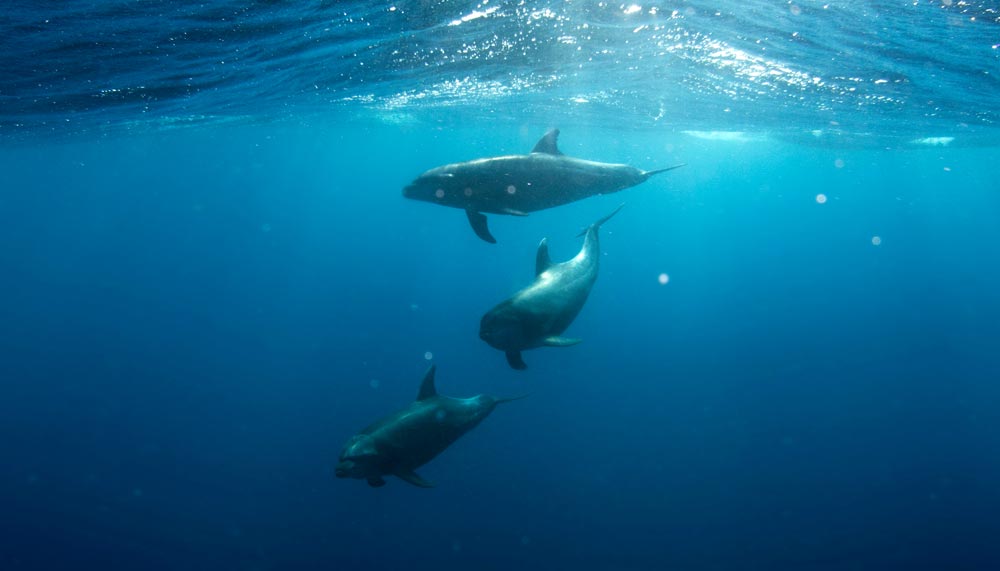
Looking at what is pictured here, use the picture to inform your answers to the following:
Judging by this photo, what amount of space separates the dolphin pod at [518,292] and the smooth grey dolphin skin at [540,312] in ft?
0.04

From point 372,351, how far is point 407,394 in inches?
271

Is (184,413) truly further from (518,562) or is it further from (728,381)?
(728,381)

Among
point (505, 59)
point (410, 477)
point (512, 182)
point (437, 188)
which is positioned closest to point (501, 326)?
point (512, 182)

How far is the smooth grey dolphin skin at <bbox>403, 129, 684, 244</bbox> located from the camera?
7078 mm

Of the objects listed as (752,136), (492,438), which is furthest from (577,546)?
(752,136)

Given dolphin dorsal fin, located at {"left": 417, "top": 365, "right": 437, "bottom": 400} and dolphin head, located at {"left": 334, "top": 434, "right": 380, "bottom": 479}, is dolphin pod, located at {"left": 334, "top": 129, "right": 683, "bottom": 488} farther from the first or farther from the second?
dolphin dorsal fin, located at {"left": 417, "top": 365, "right": 437, "bottom": 400}

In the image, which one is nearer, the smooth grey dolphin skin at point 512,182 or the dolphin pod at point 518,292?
the dolphin pod at point 518,292

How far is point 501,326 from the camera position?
20.7ft

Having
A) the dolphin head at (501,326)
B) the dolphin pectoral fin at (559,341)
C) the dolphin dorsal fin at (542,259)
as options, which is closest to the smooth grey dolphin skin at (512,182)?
the dolphin dorsal fin at (542,259)

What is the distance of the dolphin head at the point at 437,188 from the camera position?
713 centimetres

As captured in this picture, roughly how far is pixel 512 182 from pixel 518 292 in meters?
1.47

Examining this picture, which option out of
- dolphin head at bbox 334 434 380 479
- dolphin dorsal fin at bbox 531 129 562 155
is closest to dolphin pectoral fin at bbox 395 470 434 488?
dolphin head at bbox 334 434 380 479

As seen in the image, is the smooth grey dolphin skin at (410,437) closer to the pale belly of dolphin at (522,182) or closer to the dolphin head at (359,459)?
the dolphin head at (359,459)

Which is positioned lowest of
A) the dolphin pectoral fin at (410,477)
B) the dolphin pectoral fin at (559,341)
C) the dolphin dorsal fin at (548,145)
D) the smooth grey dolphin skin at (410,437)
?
the dolphin pectoral fin at (410,477)
